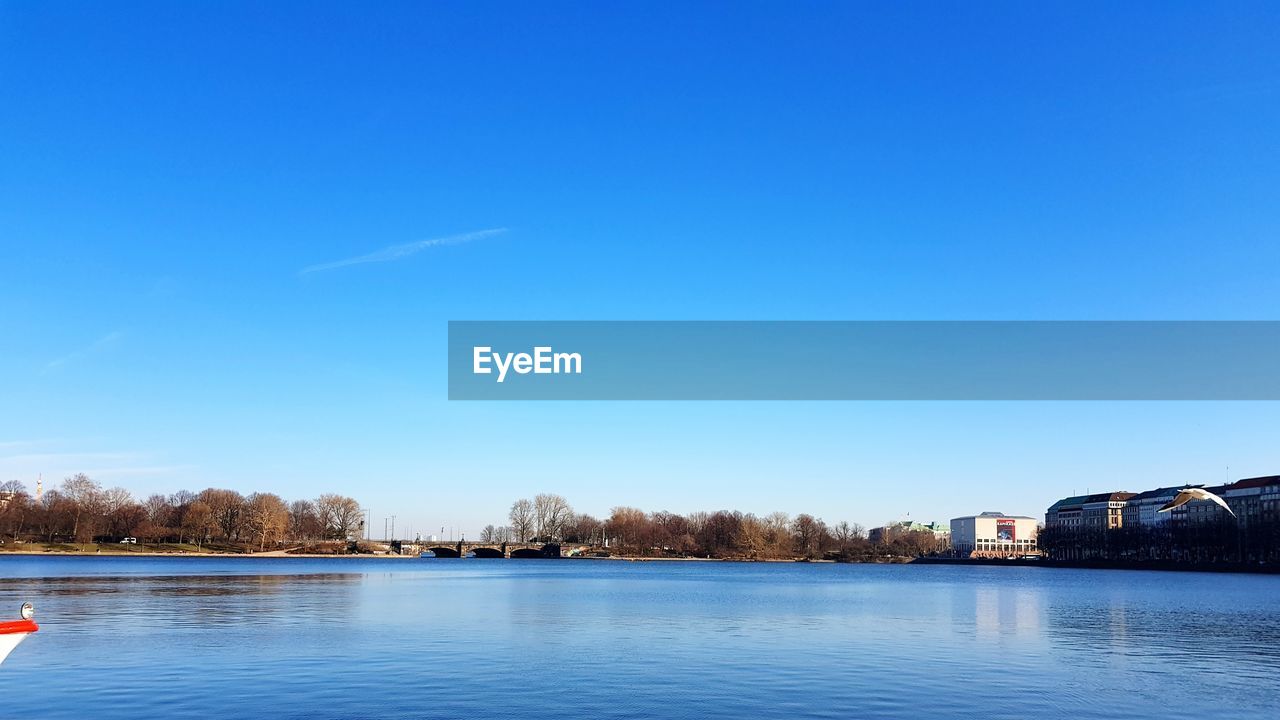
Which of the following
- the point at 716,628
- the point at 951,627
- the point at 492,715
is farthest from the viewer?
the point at 951,627

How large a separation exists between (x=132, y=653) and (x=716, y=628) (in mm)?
25156

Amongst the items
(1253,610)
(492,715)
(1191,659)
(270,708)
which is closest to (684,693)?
(492,715)

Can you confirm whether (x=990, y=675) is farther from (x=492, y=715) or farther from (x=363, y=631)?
(x=363, y=631)

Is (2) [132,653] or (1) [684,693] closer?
(1) [684,693]

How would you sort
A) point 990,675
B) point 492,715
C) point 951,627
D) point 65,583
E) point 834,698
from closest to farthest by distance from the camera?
point 492,715 < point 834,698 < point 990,675 < point 951,627 < point 65,583

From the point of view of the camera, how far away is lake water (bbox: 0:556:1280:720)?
25797mm

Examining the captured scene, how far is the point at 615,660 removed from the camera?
113 feet

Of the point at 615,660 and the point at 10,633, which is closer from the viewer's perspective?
the point at 10,633

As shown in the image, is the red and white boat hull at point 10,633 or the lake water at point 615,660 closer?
the red and white boat hull at point 10,633

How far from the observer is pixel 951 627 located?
166ft

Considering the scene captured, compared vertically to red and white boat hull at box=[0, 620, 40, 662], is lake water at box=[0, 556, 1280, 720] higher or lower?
lower

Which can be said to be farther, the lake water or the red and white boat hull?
the lake water

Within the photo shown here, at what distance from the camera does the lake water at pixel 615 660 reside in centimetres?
2580

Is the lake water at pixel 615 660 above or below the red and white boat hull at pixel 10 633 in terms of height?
below
